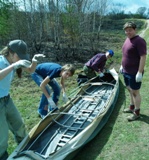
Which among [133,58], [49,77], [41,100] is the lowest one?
[41,100]

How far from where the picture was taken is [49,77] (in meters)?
4.77

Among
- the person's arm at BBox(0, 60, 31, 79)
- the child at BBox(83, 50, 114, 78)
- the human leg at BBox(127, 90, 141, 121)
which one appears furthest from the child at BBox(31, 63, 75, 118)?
the child at BBox(83, 50, 114, 78)

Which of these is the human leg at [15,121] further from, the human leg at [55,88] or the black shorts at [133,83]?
the black shorts at [133,83]

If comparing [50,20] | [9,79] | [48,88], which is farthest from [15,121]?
[50,20]

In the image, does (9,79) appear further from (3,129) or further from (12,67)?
(3,129)

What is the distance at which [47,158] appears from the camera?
3.52m

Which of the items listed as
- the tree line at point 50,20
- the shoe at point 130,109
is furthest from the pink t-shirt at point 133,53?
the tree line at point 50,20

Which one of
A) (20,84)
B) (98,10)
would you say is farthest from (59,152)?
(98,10)

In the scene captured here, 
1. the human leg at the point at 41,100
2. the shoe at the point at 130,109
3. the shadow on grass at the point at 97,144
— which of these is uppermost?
the human leg at the point at 41,100

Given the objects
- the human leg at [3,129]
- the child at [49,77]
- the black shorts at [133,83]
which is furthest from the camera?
the black shorts at [133,83]

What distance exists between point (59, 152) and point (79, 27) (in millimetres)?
12492

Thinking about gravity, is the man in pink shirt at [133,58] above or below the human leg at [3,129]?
above

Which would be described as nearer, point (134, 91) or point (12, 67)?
point (12, 67)

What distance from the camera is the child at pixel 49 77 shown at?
4699mm
